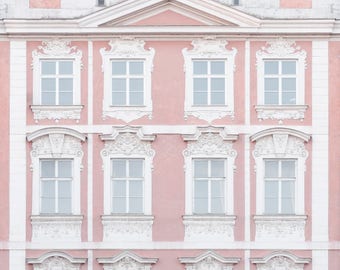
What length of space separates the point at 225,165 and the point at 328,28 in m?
3.91

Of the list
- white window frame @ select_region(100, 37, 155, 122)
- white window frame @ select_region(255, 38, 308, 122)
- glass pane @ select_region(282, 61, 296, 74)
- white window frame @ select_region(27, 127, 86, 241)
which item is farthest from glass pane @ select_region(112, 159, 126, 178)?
glass pane @ select_region(282, 61, 296, 74)

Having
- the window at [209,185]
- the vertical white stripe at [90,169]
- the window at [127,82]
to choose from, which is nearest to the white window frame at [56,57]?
the vertical white stripe at [90,169]

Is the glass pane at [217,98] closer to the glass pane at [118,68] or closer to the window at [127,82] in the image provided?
the window at [127,82]

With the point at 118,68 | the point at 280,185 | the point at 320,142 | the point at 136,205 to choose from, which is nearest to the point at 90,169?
the point at 136,205

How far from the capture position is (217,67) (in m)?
31.8

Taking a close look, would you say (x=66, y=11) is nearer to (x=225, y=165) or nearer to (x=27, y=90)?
(x=27, y=90)

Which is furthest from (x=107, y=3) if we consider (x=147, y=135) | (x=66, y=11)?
(x=147, y=135)

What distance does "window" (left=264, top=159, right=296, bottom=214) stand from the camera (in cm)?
3155

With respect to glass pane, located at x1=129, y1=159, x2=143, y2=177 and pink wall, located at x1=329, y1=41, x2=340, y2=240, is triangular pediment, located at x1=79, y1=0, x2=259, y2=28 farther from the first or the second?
glass pane, located at x1=129, y1=159, x2=143, y2=177

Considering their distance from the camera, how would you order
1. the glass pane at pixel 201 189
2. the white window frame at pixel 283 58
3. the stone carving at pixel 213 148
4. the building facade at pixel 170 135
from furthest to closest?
the white window frame at pixel 283 58 → the glass pane at pixel 201 189 → the stone carving at pixel 213 148 → the building facade at pixel 170 135

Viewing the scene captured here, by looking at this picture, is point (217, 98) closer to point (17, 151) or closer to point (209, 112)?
point (209, 112)

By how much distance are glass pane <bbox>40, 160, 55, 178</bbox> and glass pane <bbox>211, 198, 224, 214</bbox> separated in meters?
3.71

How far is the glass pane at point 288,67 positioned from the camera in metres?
31.8

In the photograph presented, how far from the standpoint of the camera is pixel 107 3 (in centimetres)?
3188
